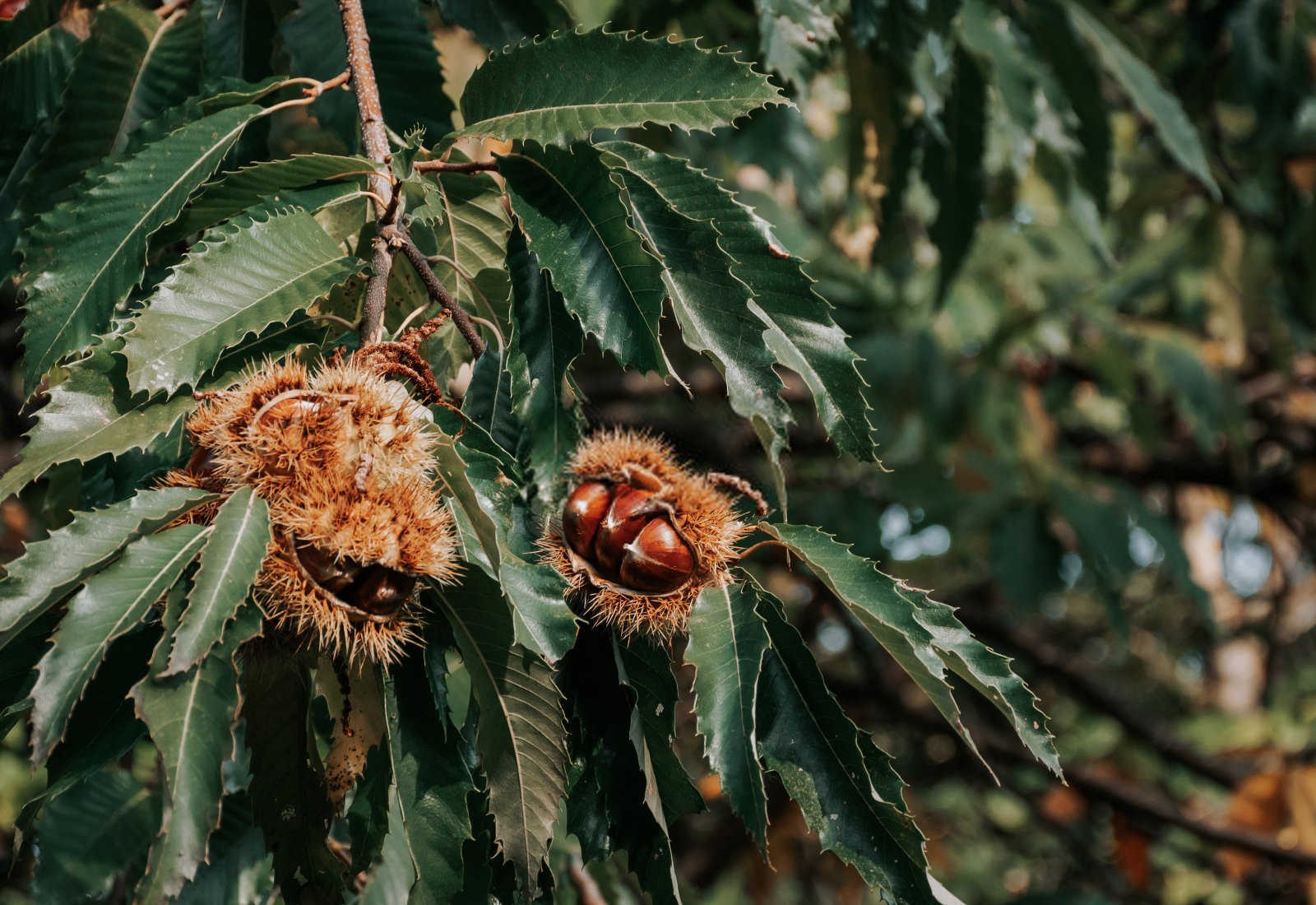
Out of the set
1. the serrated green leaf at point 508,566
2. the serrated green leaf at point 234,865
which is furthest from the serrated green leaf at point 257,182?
the serrated green leaf at point 234,865

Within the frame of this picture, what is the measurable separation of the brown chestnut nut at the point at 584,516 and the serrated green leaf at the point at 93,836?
2.77 ft

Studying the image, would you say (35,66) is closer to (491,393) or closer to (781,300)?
(491,393)

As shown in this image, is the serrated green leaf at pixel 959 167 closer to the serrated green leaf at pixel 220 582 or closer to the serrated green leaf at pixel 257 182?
the serrated green leaf at pixel 257 182

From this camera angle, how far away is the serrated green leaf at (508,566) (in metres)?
0.82

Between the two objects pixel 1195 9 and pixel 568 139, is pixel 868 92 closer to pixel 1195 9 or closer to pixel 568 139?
pixel 568 139

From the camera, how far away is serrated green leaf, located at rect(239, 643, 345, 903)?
91 centimetres

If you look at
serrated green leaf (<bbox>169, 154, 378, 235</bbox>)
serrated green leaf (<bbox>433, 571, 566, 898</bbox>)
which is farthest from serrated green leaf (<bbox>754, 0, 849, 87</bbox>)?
serrated green leaf (<bbox>433, 571, 566, 898</bbox>)

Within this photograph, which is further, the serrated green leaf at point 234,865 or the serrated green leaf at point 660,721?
the serrated green leaf at point 234,865

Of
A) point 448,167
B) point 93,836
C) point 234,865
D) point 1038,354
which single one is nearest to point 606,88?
point 448,167

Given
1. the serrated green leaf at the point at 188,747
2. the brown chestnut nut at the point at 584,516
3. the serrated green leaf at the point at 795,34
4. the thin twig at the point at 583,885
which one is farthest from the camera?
the thin twig at the point at 583,885

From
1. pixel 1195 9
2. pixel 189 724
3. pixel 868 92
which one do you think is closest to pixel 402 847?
pixel 189 724

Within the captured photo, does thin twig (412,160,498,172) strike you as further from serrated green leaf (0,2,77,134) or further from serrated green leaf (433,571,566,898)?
serrated green leaf (0,2,77,134)

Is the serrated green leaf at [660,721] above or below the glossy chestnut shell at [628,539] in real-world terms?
below

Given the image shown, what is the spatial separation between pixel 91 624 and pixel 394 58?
2.75ft
